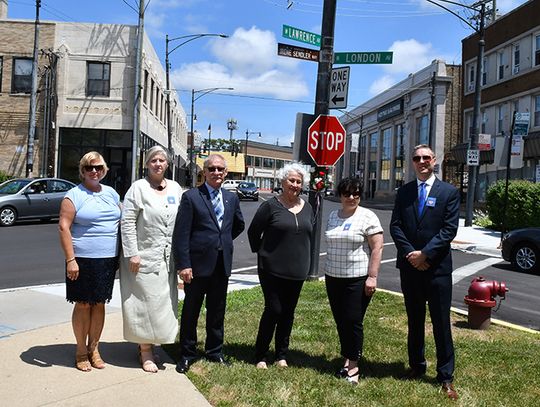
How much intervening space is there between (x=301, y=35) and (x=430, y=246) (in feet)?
17.3

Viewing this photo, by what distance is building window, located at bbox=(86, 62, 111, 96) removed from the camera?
95.9 feet

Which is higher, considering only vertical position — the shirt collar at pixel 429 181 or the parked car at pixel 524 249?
the shirt collar at pixel 429 181

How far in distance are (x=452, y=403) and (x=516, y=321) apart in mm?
3596

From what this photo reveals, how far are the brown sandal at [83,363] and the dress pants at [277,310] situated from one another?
1471 mm

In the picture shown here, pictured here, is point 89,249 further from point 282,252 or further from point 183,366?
point 282,252

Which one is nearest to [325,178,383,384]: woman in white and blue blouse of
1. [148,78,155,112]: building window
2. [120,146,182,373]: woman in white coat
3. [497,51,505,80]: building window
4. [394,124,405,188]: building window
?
[120,146,182,373]: woman in white coat

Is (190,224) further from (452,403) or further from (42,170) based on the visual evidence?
(42,170)

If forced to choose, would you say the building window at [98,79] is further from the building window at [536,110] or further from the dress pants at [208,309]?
the dress pants at [208,309]

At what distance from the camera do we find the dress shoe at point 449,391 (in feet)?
14.2

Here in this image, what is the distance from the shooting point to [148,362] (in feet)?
15.6

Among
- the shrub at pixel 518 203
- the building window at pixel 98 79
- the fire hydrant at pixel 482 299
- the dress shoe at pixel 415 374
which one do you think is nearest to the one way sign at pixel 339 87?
the fire hydrant at pixel 482 299

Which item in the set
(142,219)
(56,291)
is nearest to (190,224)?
(142,219)

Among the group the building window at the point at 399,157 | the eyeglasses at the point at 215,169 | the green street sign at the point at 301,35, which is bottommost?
the eyeglasses at the point at 215,169

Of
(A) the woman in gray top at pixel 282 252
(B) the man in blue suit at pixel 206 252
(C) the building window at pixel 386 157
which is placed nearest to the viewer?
(B) the man in blue suit at pixel 206 252
